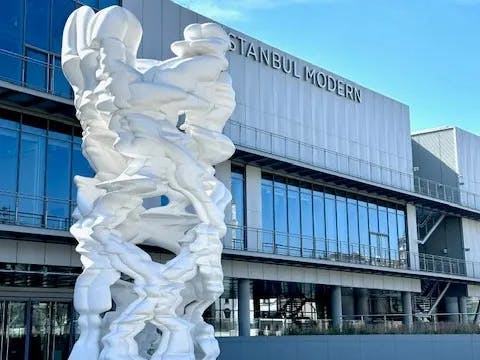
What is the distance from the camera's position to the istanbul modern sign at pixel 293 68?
28766mm

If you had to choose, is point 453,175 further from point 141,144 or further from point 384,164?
point 141,144

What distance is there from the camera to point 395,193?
35.4 metres

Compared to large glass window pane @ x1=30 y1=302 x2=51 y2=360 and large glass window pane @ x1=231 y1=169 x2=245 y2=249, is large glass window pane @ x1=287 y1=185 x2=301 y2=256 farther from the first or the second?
large glass window pane @ x1=30 y1=302 x2=51 y2=360

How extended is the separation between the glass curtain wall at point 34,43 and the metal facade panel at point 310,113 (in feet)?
10.4

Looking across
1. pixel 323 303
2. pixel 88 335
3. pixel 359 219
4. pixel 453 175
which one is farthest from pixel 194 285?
pixel 453 175

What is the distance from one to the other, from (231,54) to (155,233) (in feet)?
51.4

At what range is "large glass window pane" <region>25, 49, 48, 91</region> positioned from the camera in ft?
69.7

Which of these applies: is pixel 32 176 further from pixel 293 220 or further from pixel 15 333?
pixel 293 220

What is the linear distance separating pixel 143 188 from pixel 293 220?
1854 centimetres

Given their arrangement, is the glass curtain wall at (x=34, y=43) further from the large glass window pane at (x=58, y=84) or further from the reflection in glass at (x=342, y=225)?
the reflection in glass at (x=342, y=225)

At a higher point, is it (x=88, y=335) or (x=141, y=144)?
(x=141, y=144)

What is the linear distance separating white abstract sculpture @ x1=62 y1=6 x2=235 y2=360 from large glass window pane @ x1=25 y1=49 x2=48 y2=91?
8.18 metres

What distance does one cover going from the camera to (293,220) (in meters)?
30.5

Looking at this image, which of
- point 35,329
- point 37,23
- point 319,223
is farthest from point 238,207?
point 37,23
